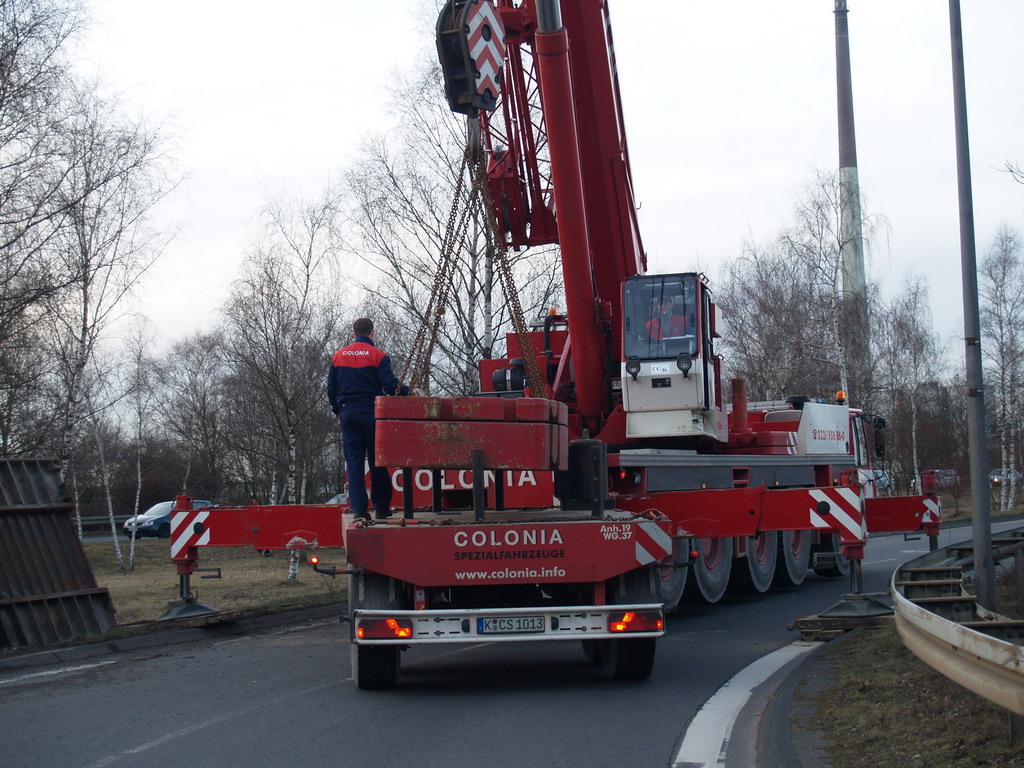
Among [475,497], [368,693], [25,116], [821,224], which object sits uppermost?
[821,224]

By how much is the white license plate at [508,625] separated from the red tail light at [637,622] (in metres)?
0.54

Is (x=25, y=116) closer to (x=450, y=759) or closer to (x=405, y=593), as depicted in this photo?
(x=405, y=593)

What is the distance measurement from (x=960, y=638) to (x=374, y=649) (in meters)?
4.37

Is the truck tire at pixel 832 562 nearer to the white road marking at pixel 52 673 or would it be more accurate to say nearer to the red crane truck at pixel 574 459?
the red crane truck at pixel 574 459

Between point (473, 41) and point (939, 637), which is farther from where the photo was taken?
point (473, 41)

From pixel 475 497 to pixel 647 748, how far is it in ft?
8.06

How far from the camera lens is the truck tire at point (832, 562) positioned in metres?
17.5

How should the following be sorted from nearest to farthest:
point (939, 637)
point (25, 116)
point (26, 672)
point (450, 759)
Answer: point (939, 637)
point (450, 759)
point (26, 672)
point (25, 116)

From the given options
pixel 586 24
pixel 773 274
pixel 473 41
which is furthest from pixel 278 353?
pixel 773 274

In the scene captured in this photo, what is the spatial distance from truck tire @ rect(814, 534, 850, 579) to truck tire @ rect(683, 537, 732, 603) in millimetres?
4147

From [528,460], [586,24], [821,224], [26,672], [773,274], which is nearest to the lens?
[528,460]

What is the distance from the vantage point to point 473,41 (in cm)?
919

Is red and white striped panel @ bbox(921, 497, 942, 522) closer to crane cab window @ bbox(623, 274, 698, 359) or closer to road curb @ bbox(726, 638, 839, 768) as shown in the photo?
crane cab window @ bbox(623, 274, 698, 359)

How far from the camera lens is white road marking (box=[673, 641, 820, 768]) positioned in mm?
5953
